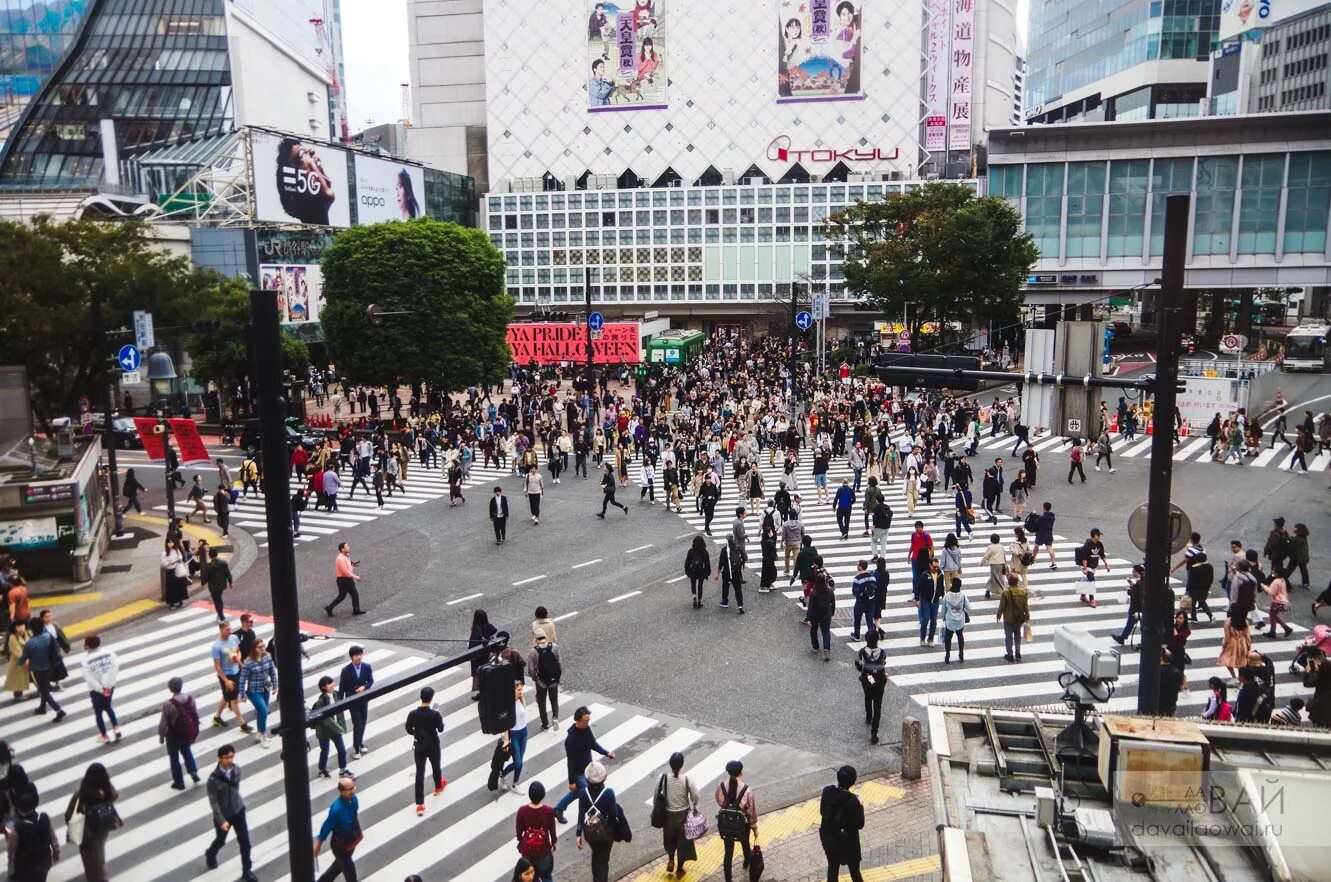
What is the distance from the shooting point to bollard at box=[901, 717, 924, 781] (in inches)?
488

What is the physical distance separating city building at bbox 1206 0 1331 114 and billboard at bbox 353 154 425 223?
71561 millimetres

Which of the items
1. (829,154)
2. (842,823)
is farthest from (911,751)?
(829,154)

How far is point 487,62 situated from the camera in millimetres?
96875

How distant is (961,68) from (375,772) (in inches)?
3331

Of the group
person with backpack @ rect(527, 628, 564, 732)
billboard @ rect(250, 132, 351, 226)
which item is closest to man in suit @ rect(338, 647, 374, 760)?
person with backpack @ rect(527, 628, 564, 732)

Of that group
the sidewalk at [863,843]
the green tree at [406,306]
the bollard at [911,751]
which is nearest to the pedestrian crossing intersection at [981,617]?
the bollard at [911,751]

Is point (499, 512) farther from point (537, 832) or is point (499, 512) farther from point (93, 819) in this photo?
point (537, 832)

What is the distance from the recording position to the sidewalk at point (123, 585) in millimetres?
19609

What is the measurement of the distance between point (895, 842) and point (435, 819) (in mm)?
5323

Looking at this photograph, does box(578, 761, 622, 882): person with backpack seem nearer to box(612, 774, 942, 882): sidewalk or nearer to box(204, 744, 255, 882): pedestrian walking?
box(612, 774, 942, 882): sidewalk

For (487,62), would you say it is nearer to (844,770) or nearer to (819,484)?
(819,484)

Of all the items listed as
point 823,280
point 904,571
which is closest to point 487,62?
point 823,280

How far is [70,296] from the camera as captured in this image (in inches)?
1228

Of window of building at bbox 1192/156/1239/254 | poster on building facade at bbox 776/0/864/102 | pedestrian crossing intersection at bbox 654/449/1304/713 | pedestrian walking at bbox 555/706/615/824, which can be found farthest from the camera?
poster on building facade at bbox 776/0/864/102
